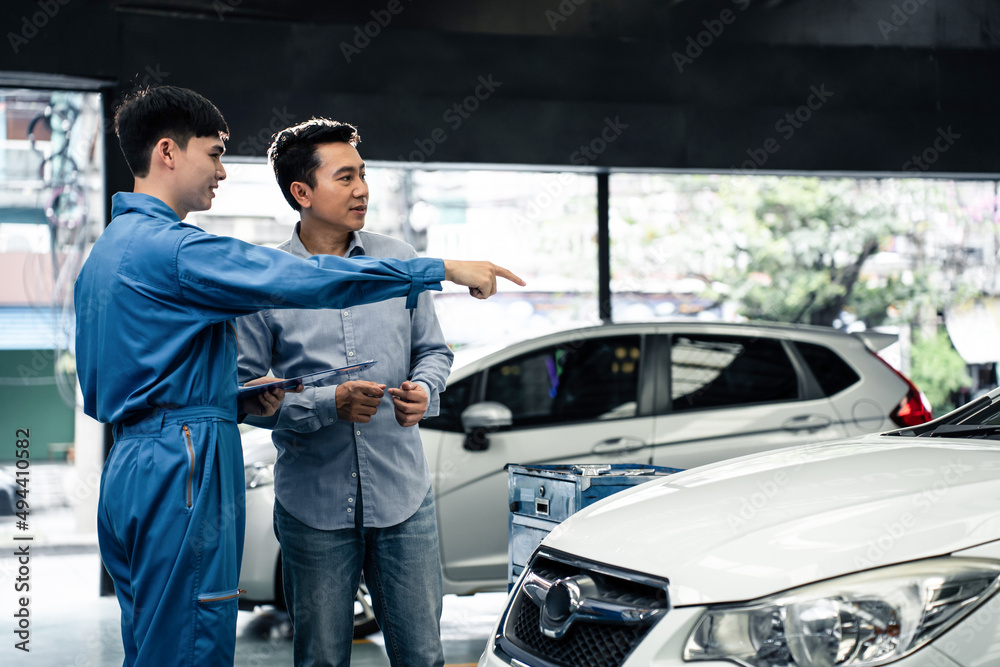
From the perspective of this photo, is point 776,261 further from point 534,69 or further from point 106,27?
point 106,27

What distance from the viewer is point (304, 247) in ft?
8.14

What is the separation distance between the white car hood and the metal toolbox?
73 cm

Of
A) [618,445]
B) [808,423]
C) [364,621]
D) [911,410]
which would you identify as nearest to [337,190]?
[618,445]

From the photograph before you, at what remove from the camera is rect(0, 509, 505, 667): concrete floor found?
14.4ft

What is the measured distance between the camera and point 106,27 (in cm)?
554

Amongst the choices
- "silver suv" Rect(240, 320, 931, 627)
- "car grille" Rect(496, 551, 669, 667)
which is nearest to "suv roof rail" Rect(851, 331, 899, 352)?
"silver suv" Rect(240, 320, 931, 627)

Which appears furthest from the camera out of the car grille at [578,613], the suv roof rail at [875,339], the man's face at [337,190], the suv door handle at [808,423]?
the suv roof rail at [875,339]

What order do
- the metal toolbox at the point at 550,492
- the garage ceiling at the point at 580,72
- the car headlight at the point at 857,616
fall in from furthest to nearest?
1. the garage ceiling at the point at 580,72
2. the metal toolbox at the point at 550,492
3. the car headlight at the point at 857,616

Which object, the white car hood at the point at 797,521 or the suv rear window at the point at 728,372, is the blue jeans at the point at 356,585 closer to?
the white car hood at the point at 797,521

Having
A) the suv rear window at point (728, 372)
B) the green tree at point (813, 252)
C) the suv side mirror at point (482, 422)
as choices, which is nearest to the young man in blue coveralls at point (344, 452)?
the suv side mirror at point (482, 422)

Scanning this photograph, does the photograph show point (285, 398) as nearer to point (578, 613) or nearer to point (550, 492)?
point (578, 613)

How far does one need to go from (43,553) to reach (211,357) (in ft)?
17.7

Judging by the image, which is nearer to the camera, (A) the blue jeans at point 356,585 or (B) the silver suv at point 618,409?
(A) the blue jeans at point 356,585

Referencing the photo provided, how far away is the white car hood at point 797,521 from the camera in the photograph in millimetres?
1551
